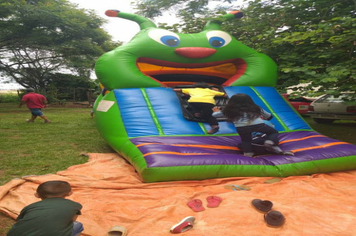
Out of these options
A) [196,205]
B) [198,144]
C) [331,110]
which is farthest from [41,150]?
[331,110]

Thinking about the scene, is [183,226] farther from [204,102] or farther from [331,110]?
[331,110]

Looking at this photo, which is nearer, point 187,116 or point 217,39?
point 187,116

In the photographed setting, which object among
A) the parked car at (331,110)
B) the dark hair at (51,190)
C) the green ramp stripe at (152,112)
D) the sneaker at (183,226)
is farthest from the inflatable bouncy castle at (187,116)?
the parked car at (331,110)

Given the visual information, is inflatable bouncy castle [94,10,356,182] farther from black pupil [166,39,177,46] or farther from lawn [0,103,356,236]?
lawn [0,103,356,236]

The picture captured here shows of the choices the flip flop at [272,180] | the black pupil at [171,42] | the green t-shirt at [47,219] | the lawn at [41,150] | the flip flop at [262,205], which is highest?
the black pupil at [171,42]

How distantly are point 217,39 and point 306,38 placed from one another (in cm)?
169

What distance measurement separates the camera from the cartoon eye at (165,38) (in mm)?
5207

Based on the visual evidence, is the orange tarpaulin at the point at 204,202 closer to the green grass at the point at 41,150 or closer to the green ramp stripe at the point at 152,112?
the green grass at the point at 41,150

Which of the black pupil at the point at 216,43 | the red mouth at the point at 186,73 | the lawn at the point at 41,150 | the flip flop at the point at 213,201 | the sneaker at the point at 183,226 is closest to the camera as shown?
the sneaker at the point at 183,226

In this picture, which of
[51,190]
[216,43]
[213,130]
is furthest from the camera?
[216,43]

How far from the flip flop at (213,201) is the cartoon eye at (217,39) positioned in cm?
381

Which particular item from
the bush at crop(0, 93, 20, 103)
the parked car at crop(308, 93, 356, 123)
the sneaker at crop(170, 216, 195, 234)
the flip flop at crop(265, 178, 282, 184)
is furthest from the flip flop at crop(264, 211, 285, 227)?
the bush at crop(0, 93, 20, 103)

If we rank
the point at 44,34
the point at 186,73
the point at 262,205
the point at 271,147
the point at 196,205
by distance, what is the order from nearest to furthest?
the point at 262,205, the point at 196,205, the point at 271,147, the point at 186,73, the point at 44,34

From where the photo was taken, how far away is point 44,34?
13336 millimetres
